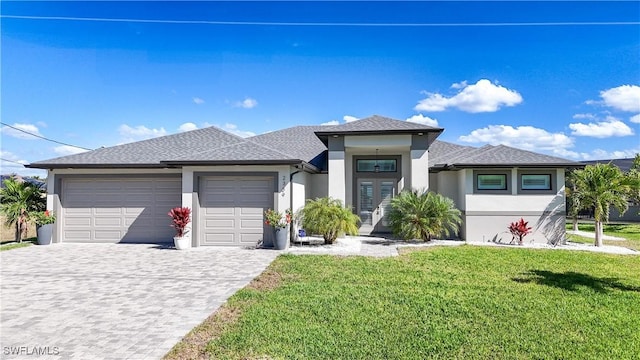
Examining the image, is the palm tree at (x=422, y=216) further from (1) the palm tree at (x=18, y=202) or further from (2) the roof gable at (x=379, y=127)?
(1) the palm tree at (x=18, y=202)

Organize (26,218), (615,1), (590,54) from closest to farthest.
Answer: (615,1) → (26,218) → (590,54)

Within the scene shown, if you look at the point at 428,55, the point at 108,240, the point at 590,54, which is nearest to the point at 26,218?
the point at 108,240

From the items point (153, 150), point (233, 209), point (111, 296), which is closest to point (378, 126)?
point (233, 209)

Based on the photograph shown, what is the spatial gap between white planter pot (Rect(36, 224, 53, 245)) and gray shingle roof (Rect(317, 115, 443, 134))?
11211mm

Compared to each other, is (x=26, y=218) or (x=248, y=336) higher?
(x=26, y=218)

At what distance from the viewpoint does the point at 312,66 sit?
1612cm

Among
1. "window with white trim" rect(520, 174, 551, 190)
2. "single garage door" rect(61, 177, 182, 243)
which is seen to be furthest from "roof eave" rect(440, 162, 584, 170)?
"single garage door" rect(61, 177, 182, 243)

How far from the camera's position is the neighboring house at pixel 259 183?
11.8 m

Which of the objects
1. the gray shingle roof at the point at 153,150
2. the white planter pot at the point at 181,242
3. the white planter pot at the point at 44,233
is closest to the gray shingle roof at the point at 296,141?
the gray shingle roof at the point at 153,150

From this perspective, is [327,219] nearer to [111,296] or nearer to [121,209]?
[111,296]

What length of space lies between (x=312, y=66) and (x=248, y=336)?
556 inches

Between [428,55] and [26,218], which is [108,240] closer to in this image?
[26,218]

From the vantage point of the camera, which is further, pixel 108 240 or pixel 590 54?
pixel 590 54

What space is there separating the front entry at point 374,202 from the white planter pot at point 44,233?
41.8 ft
